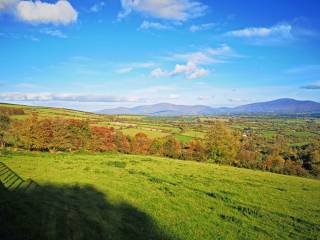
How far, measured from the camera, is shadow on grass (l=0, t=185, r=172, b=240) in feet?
45.1

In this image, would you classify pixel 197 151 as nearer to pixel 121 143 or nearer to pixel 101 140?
pixel 121 143

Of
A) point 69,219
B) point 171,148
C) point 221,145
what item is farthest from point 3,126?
point 69,219

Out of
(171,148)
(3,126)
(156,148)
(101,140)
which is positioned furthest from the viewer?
(156,148)

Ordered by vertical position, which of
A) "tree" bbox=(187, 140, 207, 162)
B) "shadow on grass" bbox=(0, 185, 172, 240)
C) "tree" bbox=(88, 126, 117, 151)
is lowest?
"tree" bbox=(187, 140, 207, 162)

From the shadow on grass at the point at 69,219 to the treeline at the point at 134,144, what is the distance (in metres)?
51.4

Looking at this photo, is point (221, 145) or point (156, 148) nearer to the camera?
point (221, 145)

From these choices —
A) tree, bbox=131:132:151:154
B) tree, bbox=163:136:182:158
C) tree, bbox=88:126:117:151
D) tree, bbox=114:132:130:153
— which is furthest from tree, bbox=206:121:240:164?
tree, bbox=88:126:117:151

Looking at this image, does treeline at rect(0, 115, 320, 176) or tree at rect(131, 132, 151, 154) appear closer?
treeline at rect(0, 115, 320, 176)

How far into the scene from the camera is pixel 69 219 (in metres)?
16.1

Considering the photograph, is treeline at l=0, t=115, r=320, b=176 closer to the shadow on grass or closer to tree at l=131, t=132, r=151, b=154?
tree at l=131, t=132, r=151, b=154

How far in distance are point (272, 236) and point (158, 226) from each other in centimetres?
640

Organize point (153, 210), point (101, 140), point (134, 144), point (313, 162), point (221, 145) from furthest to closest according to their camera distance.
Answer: point (134, 144) → point (101, 140) → point (313, 162) → point (221, 145) → point (153, 210)

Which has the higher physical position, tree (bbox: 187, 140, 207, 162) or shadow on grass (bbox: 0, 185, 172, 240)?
shadow on grass (bbox: 0, 185, 172, 240)

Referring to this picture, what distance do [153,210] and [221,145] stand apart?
181 feet
